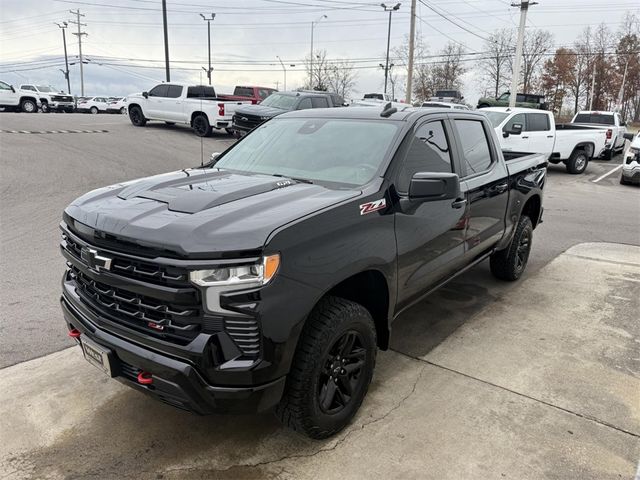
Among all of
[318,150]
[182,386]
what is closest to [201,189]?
[318,150]

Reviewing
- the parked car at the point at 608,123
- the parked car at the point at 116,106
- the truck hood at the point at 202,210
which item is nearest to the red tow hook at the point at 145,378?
the truck hood at the point at 202,210

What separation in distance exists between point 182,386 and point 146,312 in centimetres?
42

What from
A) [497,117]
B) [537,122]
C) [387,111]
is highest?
[497,117]

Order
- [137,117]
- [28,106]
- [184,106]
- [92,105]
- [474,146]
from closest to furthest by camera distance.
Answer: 1. [474,146]
2. [184,106]
3. [137,117]
4. [28,106]
5. [92,105]

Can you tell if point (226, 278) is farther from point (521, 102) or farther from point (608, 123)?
point (521, 102)

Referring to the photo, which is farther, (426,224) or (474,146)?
(474,146)

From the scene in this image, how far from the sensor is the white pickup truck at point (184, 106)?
1772 centimetres

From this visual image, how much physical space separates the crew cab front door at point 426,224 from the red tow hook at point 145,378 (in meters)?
1.64

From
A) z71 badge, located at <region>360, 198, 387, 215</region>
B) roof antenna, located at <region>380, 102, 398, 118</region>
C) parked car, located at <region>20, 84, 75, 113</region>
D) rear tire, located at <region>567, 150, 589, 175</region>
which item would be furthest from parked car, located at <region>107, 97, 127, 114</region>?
z71 badge, located at <region>360, 198, 387, 215</region>

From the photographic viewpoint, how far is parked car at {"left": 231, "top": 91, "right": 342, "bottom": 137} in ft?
49.9

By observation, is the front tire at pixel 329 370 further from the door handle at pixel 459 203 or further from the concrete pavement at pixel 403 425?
the door handle at pixel 459 203

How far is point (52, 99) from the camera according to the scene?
32.6m

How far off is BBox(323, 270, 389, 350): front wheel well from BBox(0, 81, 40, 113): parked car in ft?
97.3

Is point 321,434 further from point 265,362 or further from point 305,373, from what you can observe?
point 265,362
